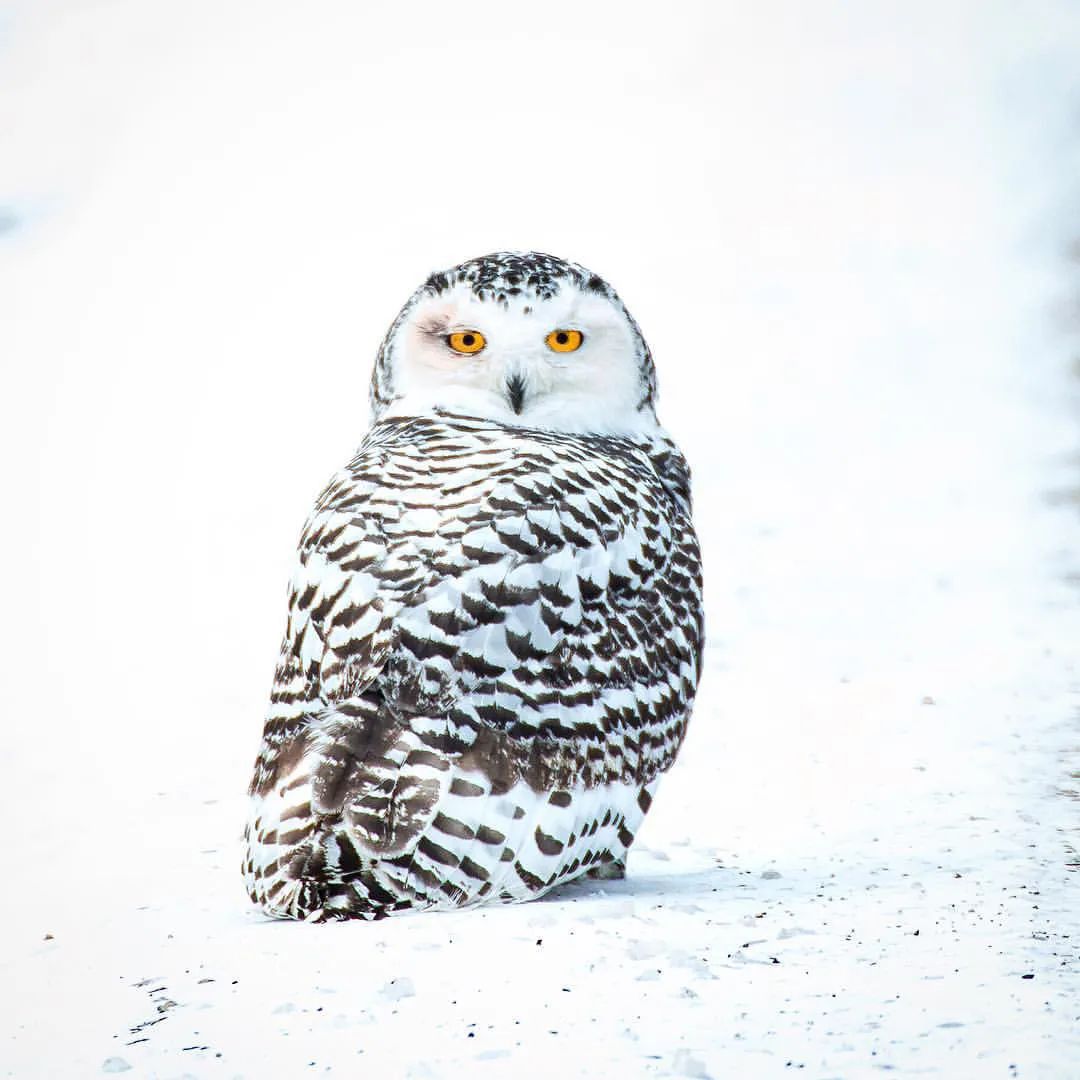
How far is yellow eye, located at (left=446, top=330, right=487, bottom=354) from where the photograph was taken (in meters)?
3.87

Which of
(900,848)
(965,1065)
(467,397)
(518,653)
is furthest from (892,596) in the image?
(965,1065)

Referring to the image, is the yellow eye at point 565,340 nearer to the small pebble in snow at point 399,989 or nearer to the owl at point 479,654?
the owl at point 479,654

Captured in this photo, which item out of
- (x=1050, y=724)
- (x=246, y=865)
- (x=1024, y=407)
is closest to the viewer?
(x=246, y=865)

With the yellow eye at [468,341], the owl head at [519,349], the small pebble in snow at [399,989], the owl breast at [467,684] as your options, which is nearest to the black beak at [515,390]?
the owl head at [519,349]

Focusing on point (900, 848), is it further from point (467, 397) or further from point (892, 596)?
point (892, 596)

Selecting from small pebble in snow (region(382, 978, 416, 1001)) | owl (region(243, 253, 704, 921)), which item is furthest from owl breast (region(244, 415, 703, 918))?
small pebble in snow (region(382, 978, 416, 1001))

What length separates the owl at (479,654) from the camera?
312 cm

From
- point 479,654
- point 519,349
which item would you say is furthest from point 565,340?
point 479,654

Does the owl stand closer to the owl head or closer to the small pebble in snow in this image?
the owl head

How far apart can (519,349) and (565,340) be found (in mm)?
151

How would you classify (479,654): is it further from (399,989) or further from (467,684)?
(399,989)

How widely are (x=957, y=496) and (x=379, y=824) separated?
24.1 ft

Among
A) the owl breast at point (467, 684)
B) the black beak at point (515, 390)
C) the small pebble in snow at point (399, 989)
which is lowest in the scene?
the small pebble in snow at point (399, 989)

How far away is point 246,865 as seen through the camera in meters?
3.35
